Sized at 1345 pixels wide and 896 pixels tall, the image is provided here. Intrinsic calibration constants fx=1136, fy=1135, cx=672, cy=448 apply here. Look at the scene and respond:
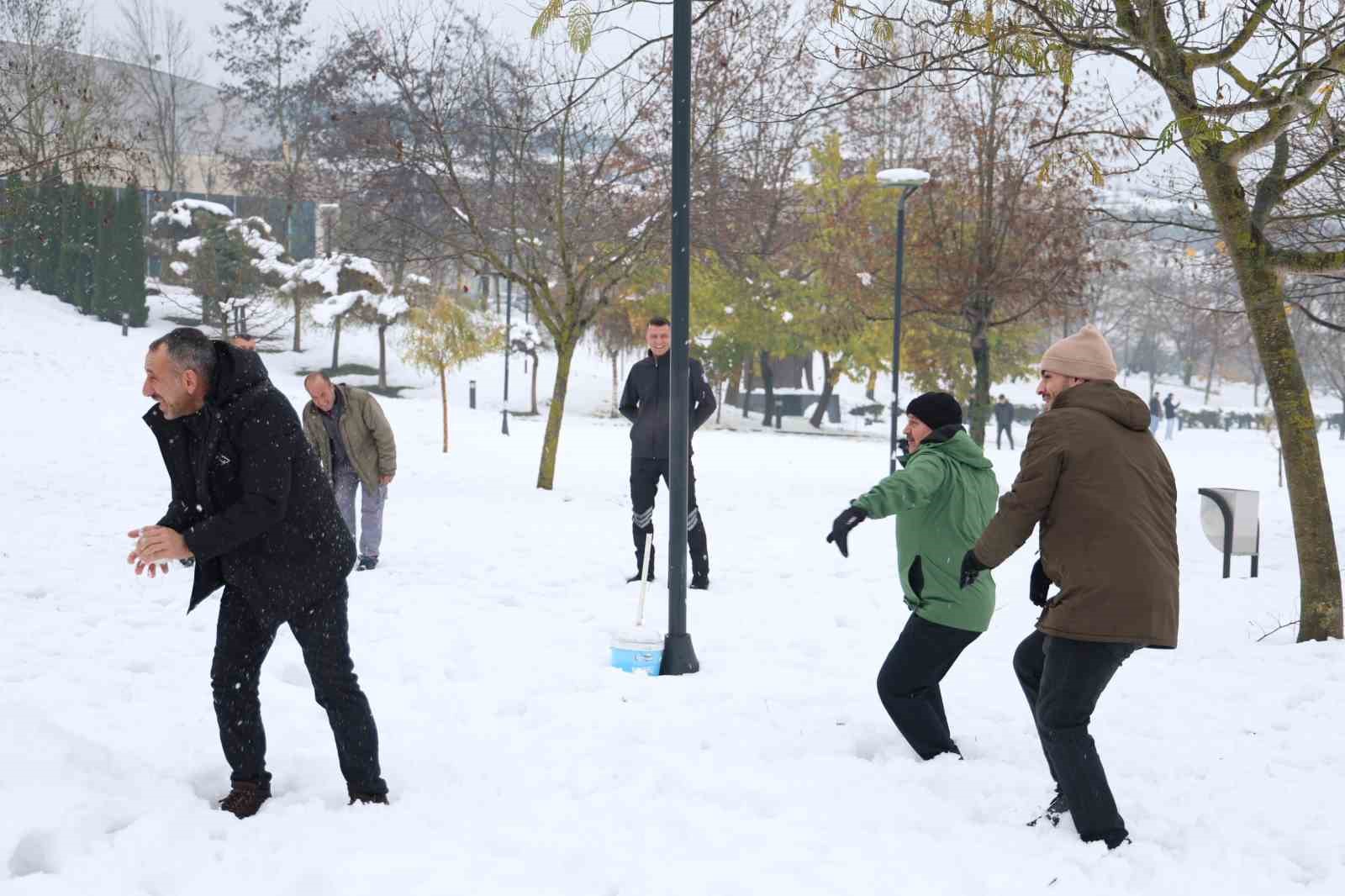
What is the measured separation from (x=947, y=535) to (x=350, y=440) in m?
5.41

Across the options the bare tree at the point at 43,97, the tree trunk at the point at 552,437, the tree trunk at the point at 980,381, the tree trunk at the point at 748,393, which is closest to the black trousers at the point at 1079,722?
the bare tree at the point at 43,97

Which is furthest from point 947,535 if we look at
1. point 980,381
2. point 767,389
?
point 767,389

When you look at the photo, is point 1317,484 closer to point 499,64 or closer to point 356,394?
point 356,394

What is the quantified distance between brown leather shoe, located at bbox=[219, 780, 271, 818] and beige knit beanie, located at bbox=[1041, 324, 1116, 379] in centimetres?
320

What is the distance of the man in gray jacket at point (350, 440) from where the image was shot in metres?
8.58

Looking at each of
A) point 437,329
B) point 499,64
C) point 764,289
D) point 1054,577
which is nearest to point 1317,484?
point 1054,577

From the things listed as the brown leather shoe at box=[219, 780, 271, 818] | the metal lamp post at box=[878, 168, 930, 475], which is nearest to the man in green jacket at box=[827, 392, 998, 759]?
the brown leather shoe at box=[219, 780, 271, 818]

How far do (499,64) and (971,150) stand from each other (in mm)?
8207

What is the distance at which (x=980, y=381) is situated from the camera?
64.8 feet

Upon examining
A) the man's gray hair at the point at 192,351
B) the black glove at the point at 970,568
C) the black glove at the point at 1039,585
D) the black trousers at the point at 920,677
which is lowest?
the black trousers at the point at 920,677

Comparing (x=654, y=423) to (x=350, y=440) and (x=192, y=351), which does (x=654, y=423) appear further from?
(x=192, y=351)

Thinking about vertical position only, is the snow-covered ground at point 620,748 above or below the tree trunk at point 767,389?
below

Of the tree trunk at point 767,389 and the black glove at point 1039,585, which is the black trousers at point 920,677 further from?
the tree trunk at point 767,389

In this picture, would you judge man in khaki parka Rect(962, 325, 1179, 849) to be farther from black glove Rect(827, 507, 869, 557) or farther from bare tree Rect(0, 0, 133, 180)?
bare tree Rect(0, 0, 133, 180)
